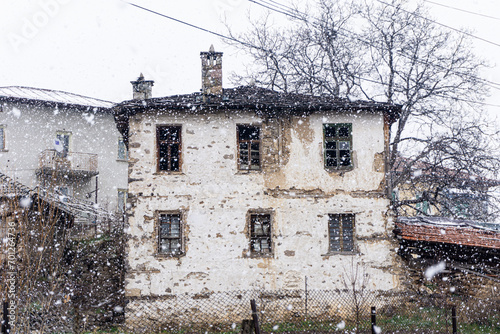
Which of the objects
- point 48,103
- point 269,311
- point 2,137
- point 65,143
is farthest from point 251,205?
point 2,137

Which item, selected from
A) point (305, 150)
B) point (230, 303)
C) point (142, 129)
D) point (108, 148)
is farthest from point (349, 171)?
point (108, 148)

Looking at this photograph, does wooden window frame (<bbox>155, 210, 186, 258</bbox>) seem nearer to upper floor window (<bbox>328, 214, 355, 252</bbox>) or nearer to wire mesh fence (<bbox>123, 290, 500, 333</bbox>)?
wire mesh fence (<bbox>123, 290, 500, 333</bbox>)

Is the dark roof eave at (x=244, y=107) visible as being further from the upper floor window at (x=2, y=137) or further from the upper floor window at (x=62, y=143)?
the upper floor window at (x=2, y=137)

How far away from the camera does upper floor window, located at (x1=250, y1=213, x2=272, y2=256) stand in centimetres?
1359

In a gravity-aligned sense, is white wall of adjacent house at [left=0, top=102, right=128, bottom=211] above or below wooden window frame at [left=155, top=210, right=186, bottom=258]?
above

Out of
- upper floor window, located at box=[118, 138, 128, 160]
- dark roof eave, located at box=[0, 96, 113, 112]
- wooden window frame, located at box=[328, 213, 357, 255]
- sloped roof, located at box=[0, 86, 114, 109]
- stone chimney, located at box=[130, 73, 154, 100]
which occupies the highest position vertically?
sloped roof, located at box=[0, 86, 114, 109]

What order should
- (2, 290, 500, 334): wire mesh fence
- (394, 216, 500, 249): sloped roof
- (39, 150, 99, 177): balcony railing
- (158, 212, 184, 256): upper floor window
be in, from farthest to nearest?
1. (39, 150, 99, 177): balcony railing
2. (158, 212, 184, 256): upper floor window
3. (394, 216, 500, 249): sloped roof
4. (2, 290, 500, 334): wire mesh fence

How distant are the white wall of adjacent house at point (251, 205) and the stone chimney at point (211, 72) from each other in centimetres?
113

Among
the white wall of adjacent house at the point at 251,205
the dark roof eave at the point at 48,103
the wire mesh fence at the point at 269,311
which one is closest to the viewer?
the wire mesh fence at the point at 269,311

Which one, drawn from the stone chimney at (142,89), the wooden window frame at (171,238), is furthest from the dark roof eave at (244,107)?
the wooden window frame at (171,238)

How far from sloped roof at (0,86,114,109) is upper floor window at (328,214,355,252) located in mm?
17128

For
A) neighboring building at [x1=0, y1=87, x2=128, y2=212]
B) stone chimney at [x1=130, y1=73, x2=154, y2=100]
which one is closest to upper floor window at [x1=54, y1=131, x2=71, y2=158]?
neighboring building at [x1=0, y1=87, x2=128, y2=212]

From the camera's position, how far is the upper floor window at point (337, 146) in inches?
554

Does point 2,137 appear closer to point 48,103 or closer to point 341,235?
point 48,103
